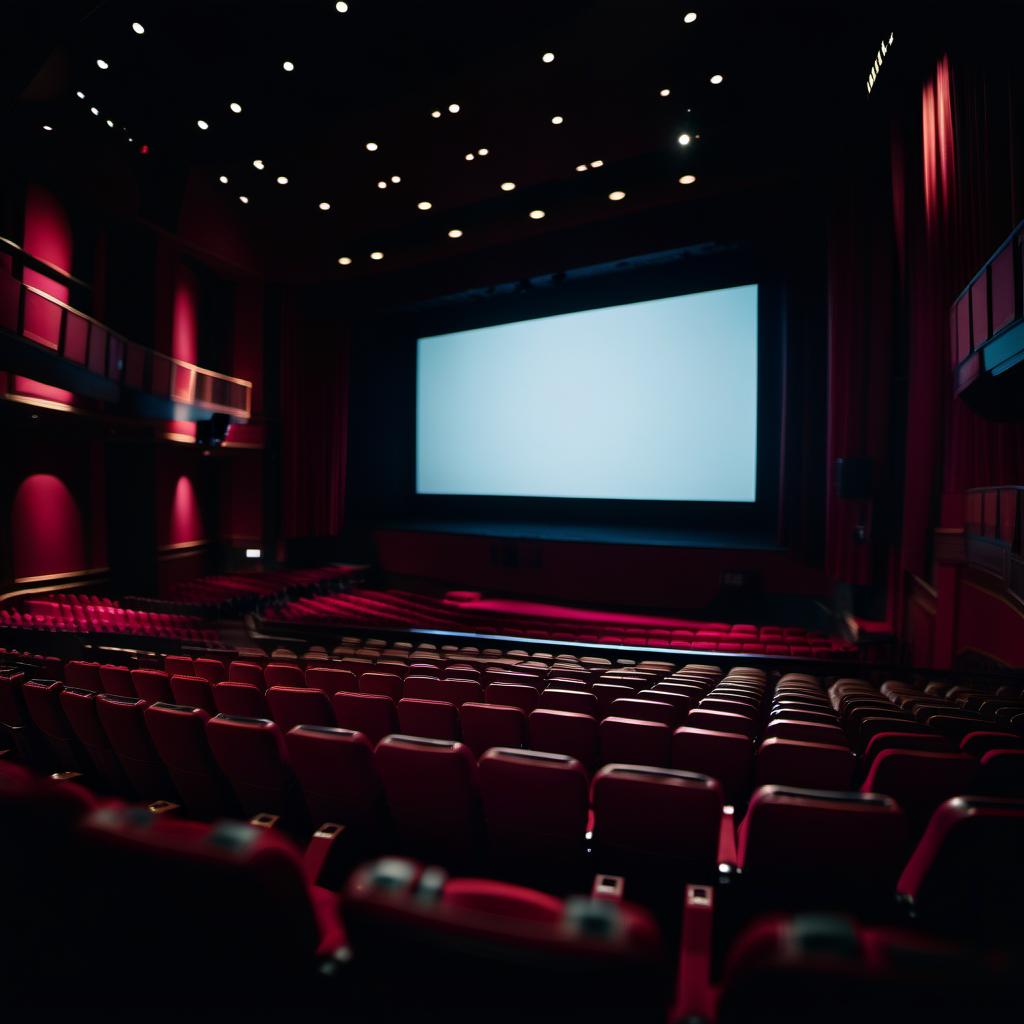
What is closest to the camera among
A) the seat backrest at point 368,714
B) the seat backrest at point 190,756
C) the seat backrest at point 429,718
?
the seat backrest at point 190,756

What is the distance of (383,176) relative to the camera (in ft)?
33.2

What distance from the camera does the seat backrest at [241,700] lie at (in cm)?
286

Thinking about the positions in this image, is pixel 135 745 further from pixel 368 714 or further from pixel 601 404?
pixel 601 404

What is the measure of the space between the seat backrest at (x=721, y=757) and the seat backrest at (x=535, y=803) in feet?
2.26

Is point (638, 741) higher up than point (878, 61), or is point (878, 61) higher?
point (878, 61)

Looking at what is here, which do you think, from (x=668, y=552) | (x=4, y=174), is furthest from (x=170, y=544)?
(x=668, y=552)

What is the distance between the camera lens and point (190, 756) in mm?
2207

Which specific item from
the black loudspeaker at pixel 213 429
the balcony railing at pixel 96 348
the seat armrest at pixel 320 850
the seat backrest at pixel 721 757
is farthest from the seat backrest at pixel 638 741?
the black loudspeaker at pixel 213 429

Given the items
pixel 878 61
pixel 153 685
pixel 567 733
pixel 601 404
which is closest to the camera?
pixel 567 733

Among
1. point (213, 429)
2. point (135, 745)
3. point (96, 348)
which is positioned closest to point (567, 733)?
point (135, 745)

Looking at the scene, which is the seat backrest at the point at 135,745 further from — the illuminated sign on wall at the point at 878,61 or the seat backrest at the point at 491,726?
the illuminated sign on wall at the point at 878,61

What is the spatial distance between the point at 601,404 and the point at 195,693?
1005 centimetres

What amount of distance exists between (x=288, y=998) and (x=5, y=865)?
2.17 feet

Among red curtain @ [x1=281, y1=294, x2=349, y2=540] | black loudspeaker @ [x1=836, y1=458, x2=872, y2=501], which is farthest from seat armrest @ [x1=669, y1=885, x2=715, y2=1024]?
red curtain @ [x1=281, y1=294, x2=349, y2=540]
